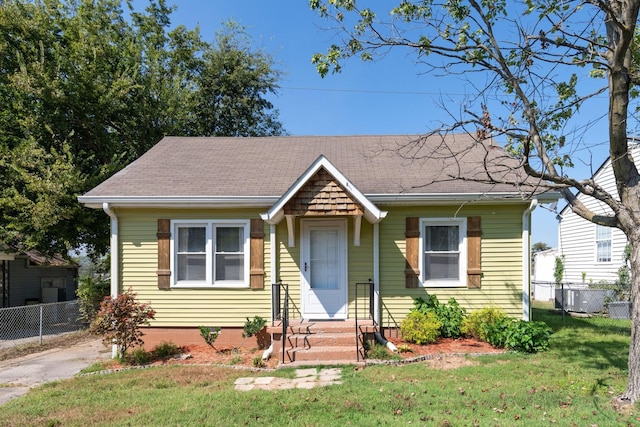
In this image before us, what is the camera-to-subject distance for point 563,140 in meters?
6.54

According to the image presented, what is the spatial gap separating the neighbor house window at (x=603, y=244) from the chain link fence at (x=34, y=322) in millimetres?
20555

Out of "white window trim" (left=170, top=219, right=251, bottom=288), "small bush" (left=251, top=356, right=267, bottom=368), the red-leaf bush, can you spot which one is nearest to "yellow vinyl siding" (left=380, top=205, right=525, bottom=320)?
"small bush" (left=251, top=356, right=267, bottom=368)

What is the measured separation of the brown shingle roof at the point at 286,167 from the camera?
876 cm

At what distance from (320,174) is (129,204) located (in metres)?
4.31

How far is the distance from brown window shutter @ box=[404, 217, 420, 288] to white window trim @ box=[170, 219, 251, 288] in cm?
357

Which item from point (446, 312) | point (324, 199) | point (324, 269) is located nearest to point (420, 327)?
point (446, 312)

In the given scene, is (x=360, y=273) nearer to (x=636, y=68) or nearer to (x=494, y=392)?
(x=494, y=392)

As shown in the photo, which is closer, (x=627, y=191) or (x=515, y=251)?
(x=627, y=191)

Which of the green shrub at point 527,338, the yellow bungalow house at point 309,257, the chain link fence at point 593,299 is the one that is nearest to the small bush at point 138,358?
the yellow bungalow house at point 309,257

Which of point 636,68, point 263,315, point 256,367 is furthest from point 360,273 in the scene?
point 636,68

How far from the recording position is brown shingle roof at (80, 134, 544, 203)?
876 cm

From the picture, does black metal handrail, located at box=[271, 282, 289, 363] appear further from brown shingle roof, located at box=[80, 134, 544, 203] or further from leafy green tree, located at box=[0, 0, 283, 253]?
leafy green tree, located at box=[0, 0, 283, 253]

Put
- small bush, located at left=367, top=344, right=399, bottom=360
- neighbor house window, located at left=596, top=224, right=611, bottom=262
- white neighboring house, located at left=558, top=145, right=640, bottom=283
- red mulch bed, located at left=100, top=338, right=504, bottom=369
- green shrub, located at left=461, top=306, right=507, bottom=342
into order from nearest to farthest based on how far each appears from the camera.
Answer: small bush, located at left=367, top=344, right=399, bottom=360
red mulch bed, located at left=100, top=338, right=504, bottom=369
green shrub, located at left=461, top=306, right=507, bottom=342
white neighboring house, located at left=558, top=145, right=640, bottom=283
neighbor house window, located at left=596, top=224, right=611, bottom=262

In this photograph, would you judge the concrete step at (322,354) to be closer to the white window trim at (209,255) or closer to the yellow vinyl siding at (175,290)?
the yellow vinyl siding at (175,290)
